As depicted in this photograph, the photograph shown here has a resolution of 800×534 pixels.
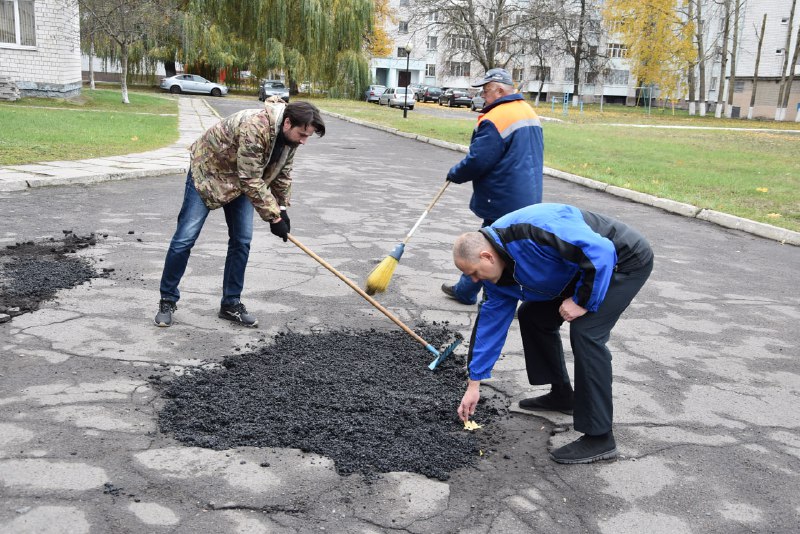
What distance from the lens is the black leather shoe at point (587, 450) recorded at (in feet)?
11.4

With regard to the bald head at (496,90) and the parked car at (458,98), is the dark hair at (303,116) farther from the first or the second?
the parked car at (458,98)

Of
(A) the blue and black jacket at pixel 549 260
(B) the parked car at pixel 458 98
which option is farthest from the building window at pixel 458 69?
(A) the blue and black jacket at pixel 549 260

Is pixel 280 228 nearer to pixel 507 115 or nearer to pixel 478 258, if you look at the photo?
pixel 507 115

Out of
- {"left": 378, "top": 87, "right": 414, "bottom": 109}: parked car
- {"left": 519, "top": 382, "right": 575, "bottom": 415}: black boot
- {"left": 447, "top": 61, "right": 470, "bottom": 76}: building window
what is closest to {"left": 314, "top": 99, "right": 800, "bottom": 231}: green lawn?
{"left": 519, "top": 382, "right": 575, "bottom": 415}: black boot

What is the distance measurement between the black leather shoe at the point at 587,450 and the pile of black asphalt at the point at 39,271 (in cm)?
376

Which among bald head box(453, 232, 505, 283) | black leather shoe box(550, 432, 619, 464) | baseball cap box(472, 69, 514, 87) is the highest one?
baseball cap box(472, 69, 514, 87)

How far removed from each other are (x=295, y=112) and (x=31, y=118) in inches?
658

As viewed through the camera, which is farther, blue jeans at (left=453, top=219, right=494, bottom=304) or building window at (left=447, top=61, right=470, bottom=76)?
building window at (left=447, top=61, right=470, bottom=76)

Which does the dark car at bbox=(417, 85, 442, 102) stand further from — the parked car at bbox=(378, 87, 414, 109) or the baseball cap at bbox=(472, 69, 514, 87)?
the baseball cap at bbox=(472, 69, 514, 87)

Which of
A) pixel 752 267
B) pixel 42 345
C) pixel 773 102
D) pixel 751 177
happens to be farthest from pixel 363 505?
pixel 773 102

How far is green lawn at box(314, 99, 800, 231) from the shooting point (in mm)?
11562

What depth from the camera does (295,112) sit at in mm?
4438

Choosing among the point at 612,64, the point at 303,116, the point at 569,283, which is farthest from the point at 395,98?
the point at 569,283

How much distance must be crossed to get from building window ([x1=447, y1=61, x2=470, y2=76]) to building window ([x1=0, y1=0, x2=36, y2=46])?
52003mm
